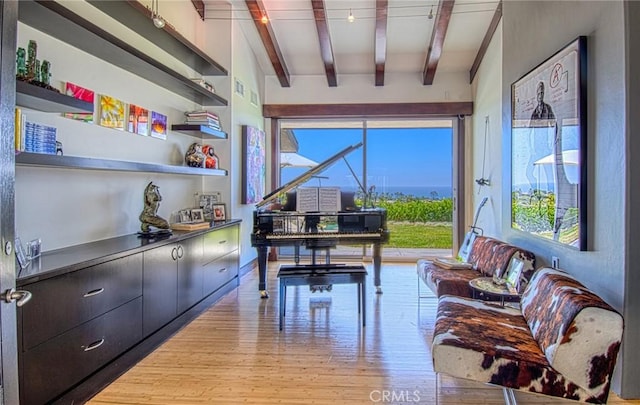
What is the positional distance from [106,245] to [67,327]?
0.84 m

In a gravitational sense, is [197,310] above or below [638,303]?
below

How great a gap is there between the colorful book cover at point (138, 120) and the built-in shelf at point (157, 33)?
72 cm

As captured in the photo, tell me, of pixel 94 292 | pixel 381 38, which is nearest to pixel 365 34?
pixel 381 38

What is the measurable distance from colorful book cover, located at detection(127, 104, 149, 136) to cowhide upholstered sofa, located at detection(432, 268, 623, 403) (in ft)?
10.1

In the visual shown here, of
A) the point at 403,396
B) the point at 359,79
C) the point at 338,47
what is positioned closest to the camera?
the point at 403,396

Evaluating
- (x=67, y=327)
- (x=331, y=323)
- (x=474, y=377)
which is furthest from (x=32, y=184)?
(x=474, y=377)

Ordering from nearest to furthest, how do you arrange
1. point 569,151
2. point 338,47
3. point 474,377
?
point 474,377 < point 569,151 < point 338,47

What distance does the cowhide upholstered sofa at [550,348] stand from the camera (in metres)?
1.90

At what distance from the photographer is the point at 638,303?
2291 millimetres

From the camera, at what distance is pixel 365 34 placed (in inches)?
227

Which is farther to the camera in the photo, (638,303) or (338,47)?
(338,47)

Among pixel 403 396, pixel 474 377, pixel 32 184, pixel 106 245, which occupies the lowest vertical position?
pixel 403 396

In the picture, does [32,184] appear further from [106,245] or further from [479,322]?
[479,322]

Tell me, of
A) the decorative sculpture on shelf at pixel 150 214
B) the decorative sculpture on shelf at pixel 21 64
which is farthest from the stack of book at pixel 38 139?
the decorative sculpture on shelf at pixel 150 214
